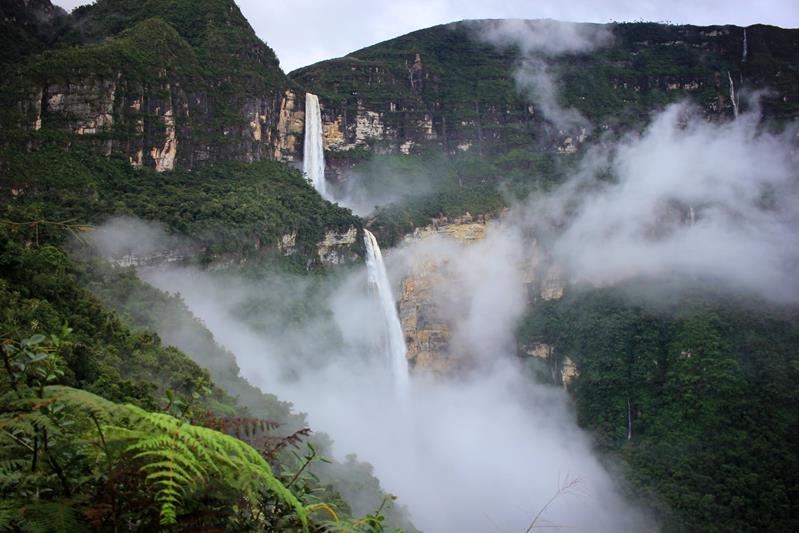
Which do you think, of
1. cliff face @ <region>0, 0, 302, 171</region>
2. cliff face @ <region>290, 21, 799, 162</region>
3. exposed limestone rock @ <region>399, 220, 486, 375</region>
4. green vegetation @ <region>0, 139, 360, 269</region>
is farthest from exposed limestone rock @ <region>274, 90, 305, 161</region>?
exposed limestone rock @ <region>399, 220, 486, 375</region>

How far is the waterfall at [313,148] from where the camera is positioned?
52.4 m

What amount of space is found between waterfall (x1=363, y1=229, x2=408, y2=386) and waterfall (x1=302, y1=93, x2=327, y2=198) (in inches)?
372

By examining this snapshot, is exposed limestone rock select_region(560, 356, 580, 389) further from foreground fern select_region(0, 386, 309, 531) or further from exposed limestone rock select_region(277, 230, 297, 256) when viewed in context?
foreground fern select_region(0, 386, 309, 531)

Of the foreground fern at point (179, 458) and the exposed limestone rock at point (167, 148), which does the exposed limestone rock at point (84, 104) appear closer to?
the exposed limestone rock at point (167, 148)

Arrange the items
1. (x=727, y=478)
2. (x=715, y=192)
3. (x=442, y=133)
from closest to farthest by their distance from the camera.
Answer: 1. (x=727, y=478)
2. (x=715, y=192)
3. (x=442, y=133)

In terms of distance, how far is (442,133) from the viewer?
6675 cm

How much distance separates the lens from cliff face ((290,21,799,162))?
206 feet

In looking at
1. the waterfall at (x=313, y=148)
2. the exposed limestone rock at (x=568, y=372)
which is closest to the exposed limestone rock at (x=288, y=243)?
the waterfall at (x=313, y=148)

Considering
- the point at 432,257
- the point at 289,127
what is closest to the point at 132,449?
the point at 432,257

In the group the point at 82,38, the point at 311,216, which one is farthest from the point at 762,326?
the point at 82,38

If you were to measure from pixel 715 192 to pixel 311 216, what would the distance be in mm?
43179

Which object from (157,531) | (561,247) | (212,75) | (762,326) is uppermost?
(212,75)

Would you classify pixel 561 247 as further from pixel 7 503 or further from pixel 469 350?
pixel 7 503

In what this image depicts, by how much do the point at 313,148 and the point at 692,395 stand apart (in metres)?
35.6
